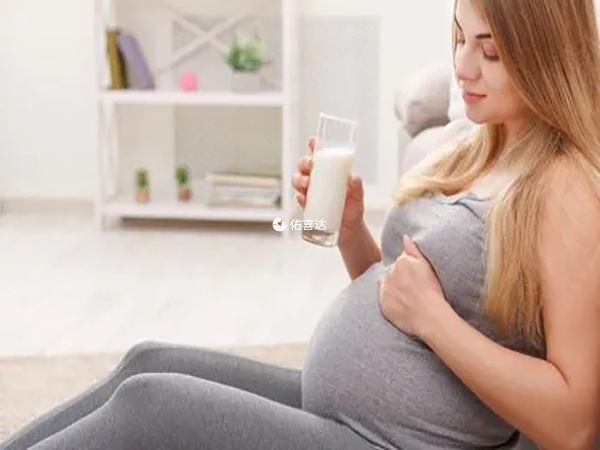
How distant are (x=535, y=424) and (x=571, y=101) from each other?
1.08 ft

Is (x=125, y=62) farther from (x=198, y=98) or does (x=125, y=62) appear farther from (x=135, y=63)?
(x=198, y=98)

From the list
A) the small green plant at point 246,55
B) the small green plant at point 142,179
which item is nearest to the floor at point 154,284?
the small green plant at point 142,179

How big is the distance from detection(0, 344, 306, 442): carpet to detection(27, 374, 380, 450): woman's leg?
1103 millimetres

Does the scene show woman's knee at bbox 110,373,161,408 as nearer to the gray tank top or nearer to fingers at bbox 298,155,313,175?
the gray tank top

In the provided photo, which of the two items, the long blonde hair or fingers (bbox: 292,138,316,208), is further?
fingers (bbox: 292,138,316,208)

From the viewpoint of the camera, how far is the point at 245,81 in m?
4.08

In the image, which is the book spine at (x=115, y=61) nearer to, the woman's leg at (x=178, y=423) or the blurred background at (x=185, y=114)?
the blurred background at (x=185, y=114)

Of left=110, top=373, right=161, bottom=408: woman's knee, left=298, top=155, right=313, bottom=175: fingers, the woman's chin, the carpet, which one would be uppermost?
the woman's chin

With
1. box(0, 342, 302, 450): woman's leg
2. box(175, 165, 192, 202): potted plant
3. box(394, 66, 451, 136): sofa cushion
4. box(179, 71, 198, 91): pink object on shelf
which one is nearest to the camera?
box(0, 342, 302, 450): woman's leg

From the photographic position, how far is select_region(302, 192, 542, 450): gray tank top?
3.86 feet

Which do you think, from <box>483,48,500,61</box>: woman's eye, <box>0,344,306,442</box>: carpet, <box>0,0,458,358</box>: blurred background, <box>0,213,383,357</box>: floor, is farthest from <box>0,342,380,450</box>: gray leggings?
<box>0,0,458,358</box>: blurred background

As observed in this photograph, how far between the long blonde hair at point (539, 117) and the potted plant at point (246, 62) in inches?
115

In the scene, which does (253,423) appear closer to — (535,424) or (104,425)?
(104,425)

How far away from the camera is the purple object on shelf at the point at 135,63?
164 inches
